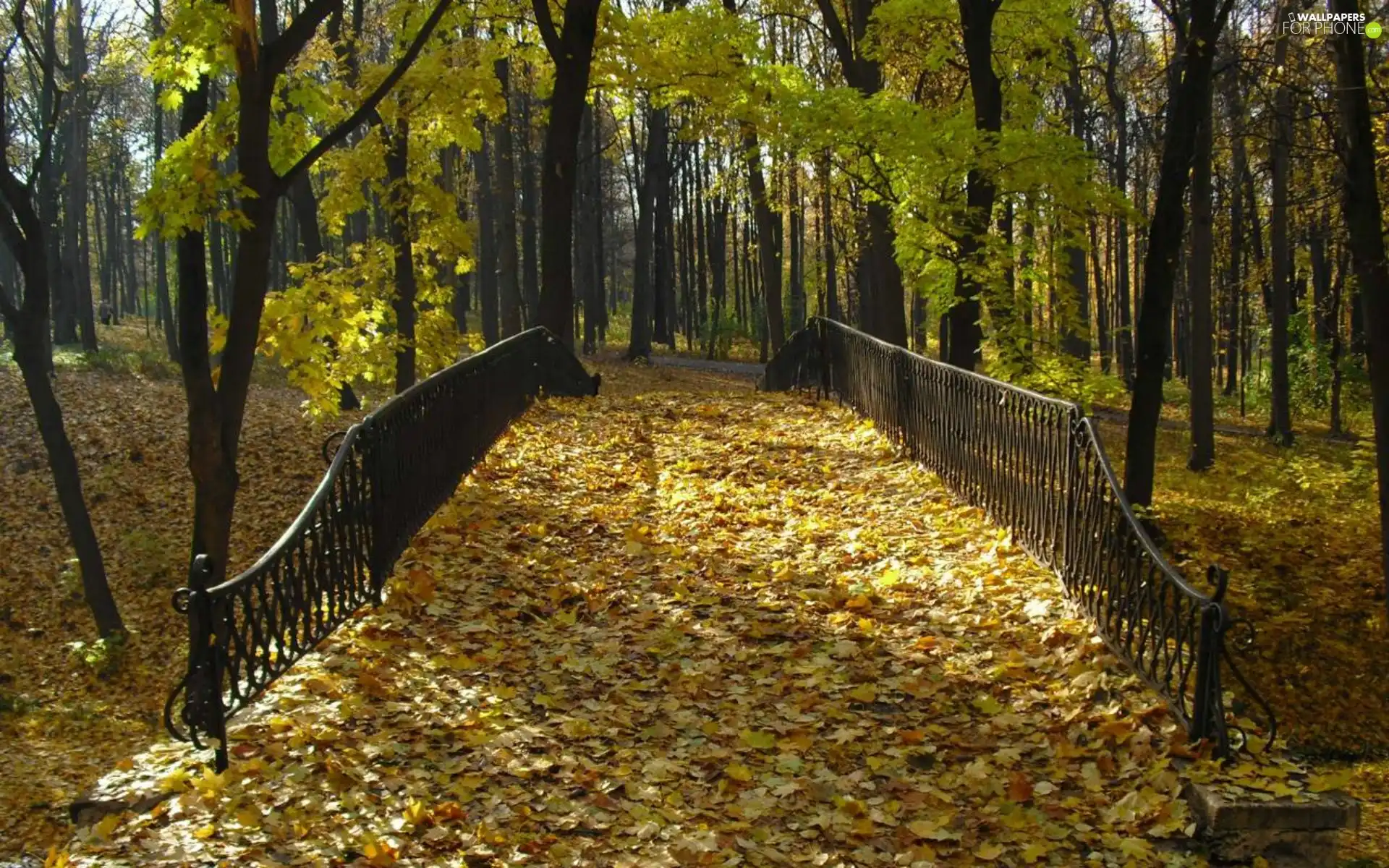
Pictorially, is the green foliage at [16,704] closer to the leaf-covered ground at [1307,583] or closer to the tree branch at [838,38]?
the leaf-covered ground at [1307,583]

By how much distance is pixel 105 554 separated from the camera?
16375 mm

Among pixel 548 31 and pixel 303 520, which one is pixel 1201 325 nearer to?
pixel 548 31

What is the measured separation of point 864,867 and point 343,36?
1703cm

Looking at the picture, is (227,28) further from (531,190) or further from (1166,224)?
(531,190)

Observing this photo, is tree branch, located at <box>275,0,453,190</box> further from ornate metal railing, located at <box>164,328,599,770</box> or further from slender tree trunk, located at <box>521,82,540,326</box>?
slender tree trunk, located at <box>521,82,540,326</box>

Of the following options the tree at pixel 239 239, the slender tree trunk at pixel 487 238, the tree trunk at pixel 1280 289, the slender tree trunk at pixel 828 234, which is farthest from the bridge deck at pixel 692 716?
the slender tree trunk at pixel 487 238

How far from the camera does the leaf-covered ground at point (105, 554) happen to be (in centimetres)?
1090

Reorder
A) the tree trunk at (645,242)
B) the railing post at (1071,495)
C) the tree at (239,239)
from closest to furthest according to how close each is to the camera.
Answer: the railing post at (1071,495), the tree at (239,239), the tree trunk at (645,242)

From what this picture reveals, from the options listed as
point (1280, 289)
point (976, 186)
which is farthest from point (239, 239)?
point (1280, 289)

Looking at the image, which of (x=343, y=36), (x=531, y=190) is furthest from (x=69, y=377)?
(x=531, y=190)

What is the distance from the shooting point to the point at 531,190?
3334cm

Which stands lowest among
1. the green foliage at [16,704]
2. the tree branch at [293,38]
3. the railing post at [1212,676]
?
the green foliage at [16,704]

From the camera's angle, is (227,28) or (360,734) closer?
(360,734)

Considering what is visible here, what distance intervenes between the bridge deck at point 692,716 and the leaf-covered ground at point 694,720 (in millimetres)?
17
